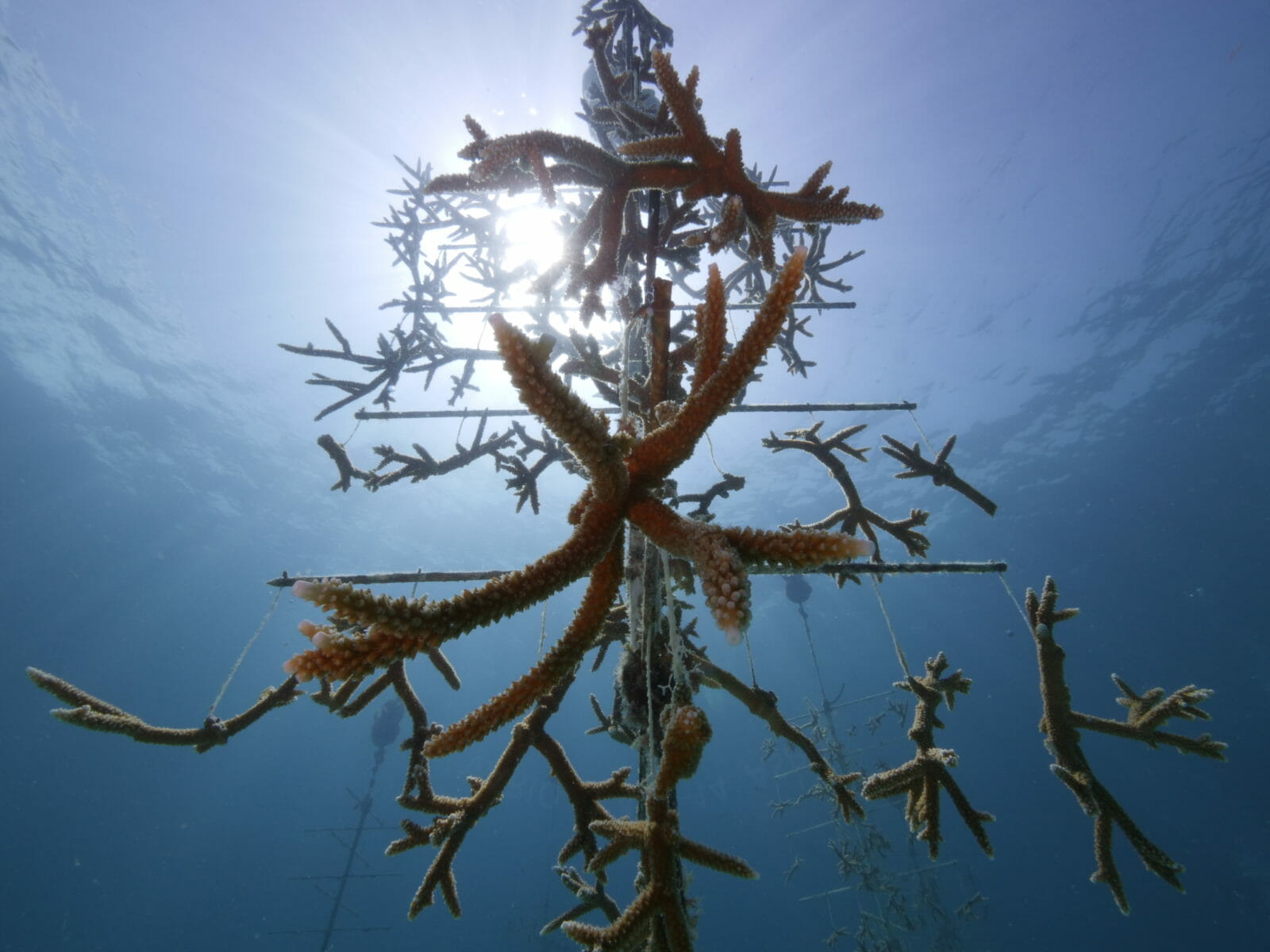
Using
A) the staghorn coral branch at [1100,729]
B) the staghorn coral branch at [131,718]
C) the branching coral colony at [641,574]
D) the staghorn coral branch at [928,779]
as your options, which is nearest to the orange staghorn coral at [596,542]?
the branching coral colony at [641,574]

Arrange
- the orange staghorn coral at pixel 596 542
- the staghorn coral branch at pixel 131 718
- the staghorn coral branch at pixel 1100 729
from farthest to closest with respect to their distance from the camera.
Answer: the staghorn coral branch at pixel 1100 729 → the staghorn coral branch at pixel 131 718 → the orange staghorn coral at pixel 596 542

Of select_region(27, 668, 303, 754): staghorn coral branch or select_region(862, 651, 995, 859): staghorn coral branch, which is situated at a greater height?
select_region(27, 668, 303, 754): staghorn coral branch

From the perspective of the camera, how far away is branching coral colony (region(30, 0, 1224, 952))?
119 cm

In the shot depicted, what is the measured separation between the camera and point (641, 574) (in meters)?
2.36

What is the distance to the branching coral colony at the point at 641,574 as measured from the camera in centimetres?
119

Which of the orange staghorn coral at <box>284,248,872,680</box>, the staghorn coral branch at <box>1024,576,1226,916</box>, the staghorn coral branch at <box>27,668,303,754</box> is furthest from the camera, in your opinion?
the staghorn coral branch at <box>1024,576,1226,916</box>

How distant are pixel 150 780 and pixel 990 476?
3466 inches

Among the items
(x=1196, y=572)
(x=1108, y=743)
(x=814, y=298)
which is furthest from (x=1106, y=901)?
(x=814, y=298)

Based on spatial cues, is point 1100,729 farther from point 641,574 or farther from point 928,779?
point 641,574

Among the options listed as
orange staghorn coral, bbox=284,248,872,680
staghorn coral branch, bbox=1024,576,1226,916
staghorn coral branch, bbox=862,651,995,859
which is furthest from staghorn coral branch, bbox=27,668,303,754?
staghorn coral branch, bbox=1024,576,1226,916

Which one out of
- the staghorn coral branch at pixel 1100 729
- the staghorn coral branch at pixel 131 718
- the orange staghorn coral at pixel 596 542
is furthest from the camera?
the staghorn coral branch at pixel 1100 729

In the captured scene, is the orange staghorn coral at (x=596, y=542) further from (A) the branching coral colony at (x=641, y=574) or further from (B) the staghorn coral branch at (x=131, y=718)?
(B) the staghorn coral branch at (x=131, y=718)

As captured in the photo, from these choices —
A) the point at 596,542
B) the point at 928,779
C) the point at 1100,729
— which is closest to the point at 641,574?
the point at 596,542

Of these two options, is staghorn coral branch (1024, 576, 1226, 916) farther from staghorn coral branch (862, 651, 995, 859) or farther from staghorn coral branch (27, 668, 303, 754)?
staghorn coral branch (27, 668, 303, 754)
